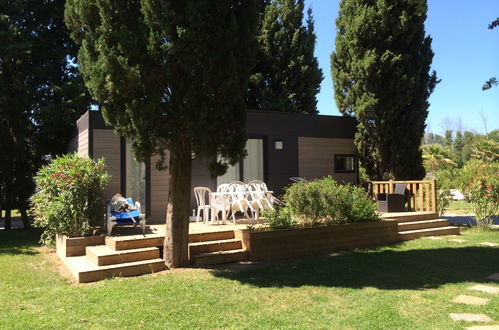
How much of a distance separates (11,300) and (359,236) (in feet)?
17.0

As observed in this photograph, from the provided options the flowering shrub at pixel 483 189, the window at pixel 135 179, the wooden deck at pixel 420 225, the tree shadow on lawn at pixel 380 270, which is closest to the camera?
the tree shadow on lawn at pixel 380 270

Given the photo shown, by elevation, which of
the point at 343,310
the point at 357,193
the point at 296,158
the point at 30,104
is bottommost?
the point at 343,310

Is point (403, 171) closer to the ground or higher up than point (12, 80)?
closer to the ground

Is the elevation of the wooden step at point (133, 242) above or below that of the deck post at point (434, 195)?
Answer: below

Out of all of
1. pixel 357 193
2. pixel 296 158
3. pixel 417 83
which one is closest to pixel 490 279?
pixel 357 193

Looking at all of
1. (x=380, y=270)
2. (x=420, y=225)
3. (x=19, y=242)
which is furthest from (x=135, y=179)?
(x=420, y=225)

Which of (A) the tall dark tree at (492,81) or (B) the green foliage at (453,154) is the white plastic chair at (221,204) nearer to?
(A) the tall dark tree at (492,81)

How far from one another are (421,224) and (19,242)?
841 centimetres

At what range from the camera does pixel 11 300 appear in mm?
4238

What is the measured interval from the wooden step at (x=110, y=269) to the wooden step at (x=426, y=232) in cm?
472

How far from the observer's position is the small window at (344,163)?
11.4 metres

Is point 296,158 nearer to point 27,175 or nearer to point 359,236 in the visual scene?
point 359,236

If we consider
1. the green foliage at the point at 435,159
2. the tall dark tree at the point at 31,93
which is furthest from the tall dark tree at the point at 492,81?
the green foliage at the point at 435,159

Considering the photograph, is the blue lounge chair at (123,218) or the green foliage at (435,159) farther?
the green foliage at (435,159)
